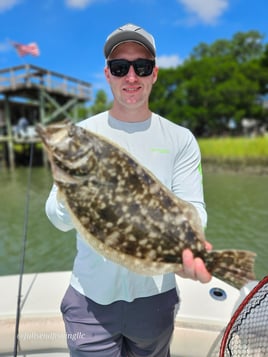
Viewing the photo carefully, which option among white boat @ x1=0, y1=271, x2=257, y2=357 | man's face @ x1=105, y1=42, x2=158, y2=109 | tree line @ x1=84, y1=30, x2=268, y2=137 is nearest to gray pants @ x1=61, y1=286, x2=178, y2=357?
white boat @ x1=0, y1=271, x2=257, y2=357

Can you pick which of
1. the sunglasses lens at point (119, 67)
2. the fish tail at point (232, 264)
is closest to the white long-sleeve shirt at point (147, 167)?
the sunglasses lens at point (119, 67)

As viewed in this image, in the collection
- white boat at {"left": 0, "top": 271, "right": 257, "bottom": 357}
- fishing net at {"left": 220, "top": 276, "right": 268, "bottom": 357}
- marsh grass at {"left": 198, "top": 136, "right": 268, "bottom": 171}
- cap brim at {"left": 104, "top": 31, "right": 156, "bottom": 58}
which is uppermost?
cap brim at {"left": 104, "top": 31, "right": 156, "bottom": 58}

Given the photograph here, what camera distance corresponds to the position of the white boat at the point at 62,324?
3045 millimetres

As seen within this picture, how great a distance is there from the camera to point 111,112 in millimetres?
2088

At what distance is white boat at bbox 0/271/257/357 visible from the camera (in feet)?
9.99

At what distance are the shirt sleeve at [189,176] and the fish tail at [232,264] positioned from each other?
374 mm

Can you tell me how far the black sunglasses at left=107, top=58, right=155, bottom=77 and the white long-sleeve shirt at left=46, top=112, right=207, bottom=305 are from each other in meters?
0.27

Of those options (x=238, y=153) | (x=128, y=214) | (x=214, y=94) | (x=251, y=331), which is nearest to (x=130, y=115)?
(x=128, y=214)

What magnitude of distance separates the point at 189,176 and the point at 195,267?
62 cm

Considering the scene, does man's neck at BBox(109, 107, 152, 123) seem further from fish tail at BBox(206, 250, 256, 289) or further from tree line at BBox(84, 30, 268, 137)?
tree line at BBox(84, 30, 268, 137)

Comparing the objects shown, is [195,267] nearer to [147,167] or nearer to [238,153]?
[147,167]

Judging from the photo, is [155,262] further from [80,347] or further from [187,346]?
[187,346]

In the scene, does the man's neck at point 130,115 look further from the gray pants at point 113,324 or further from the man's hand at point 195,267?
the gray pants at point 113,324

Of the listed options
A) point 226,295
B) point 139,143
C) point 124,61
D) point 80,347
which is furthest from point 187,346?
point 124,61
